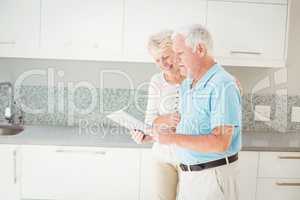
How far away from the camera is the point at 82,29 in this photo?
2.94 m

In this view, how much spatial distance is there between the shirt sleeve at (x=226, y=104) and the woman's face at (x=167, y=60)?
57cm

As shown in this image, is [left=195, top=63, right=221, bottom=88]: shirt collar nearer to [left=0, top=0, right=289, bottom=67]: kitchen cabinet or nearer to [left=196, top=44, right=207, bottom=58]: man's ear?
[left=196, top=44, right=207, bottom=58]: man's ear

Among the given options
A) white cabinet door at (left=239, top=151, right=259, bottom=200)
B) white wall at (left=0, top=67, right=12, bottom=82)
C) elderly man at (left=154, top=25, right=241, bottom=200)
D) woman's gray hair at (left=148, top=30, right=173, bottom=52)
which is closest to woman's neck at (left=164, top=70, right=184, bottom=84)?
woman's gray hair at (left=148, top=30, right=173, bottom=52)

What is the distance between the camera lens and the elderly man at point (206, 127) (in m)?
2.09

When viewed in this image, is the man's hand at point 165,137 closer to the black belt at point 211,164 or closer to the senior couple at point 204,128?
the senior couple at point 204,128

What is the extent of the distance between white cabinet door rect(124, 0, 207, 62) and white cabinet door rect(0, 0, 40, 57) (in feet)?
2.01

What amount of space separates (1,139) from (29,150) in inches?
7.7

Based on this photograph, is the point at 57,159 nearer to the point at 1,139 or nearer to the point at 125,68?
the point at 1,139

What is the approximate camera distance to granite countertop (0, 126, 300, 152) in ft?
9.31

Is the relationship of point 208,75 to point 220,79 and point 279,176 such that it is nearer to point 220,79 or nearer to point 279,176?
point 220,79

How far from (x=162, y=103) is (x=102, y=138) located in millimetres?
582

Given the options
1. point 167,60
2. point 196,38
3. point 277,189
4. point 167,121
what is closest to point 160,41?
point 167,60

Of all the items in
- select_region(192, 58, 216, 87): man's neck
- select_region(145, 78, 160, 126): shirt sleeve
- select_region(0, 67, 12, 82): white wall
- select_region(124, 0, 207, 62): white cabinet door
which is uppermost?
select_region(124, 0, 207, 62): white cabinet door

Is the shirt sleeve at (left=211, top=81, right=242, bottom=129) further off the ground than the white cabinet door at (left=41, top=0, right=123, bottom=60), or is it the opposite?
the white cabinet door at (left=41, top=0, right=123, bottom=60)
